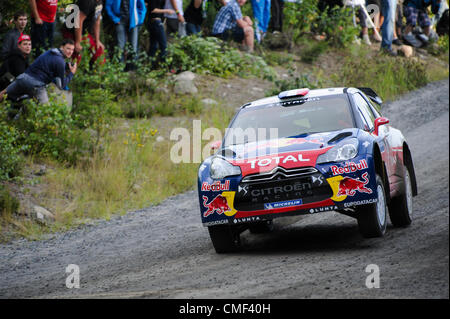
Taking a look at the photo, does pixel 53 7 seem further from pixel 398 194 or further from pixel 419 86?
pixel 419 86

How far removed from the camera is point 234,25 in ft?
67.9

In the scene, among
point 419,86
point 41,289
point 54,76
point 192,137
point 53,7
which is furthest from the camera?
point 419,86

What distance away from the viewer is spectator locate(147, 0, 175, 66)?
17.7 m

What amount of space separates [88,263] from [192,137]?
7.67 m

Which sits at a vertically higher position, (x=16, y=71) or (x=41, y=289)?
(x=16, y=71)

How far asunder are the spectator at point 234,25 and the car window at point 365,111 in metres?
10.9

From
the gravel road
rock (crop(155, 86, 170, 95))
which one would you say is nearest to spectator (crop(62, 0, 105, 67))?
rock (crop(155, 86, 170, 95))

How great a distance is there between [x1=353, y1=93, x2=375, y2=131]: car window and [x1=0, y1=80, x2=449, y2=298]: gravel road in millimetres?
1312

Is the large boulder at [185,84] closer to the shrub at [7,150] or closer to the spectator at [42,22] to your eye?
the spectator at [42,22]

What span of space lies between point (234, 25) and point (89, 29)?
224 inches

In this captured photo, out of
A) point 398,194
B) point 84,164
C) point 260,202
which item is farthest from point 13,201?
point 398,194

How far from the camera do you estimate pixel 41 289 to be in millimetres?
7340

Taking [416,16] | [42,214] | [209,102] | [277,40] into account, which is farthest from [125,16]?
[416,16]

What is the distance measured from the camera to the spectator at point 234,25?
19820mm
